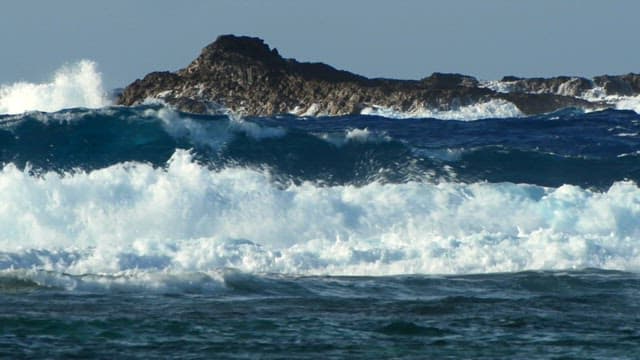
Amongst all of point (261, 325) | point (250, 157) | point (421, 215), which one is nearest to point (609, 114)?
point (250, 157)

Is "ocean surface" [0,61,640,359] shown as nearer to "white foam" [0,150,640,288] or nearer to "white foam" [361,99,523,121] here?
"white foam" [0,150,640,288]

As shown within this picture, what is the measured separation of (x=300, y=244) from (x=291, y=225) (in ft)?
6.42

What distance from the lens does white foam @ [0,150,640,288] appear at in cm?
2253

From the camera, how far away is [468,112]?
2808 inches

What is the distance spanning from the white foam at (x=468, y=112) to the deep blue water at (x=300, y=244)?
24949 mm

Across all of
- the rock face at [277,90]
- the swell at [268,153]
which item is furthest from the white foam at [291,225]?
the rock face at [277,90]

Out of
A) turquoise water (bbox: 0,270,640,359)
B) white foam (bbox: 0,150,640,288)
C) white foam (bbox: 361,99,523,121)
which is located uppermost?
white foam (bbox: 361,99,523,121)

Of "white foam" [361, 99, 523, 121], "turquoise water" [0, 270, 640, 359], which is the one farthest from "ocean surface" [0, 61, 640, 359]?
"white foam" [361, 99, 523, 121]

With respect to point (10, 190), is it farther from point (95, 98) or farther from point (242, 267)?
point (95, 98)

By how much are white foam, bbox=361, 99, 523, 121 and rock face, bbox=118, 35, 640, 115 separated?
0.35 m

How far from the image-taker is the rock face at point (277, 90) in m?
67.3

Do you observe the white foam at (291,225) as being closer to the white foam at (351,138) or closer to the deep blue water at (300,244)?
the deep blue water at (300,244)

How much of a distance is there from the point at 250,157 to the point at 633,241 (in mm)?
9046

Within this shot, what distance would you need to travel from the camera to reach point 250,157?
1277 inches
